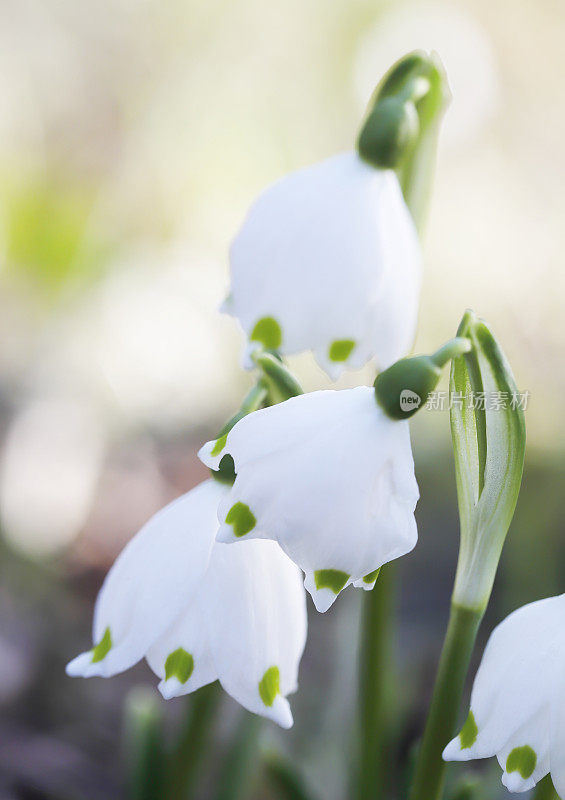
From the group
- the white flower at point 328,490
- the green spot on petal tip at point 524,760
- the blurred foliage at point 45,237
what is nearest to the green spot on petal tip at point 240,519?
the white flower at point 328,490

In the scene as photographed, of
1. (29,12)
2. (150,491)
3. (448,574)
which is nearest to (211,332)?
(150,491)

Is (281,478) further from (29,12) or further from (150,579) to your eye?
(29,12)

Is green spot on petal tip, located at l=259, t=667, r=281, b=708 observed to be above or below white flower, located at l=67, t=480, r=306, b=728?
below

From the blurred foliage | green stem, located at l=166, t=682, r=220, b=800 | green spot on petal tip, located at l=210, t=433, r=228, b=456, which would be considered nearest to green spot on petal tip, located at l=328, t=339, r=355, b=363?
green spot on petal tip, located at l=210, t=433, r=228, b=456

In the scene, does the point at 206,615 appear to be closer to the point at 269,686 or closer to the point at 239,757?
the point at 269,686

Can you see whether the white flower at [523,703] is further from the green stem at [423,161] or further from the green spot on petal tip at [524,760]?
the green stem at [423,161]

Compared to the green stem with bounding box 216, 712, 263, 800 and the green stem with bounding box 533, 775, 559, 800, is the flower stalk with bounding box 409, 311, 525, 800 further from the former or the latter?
the green stem with bounding box 216, 712, 263, 800
